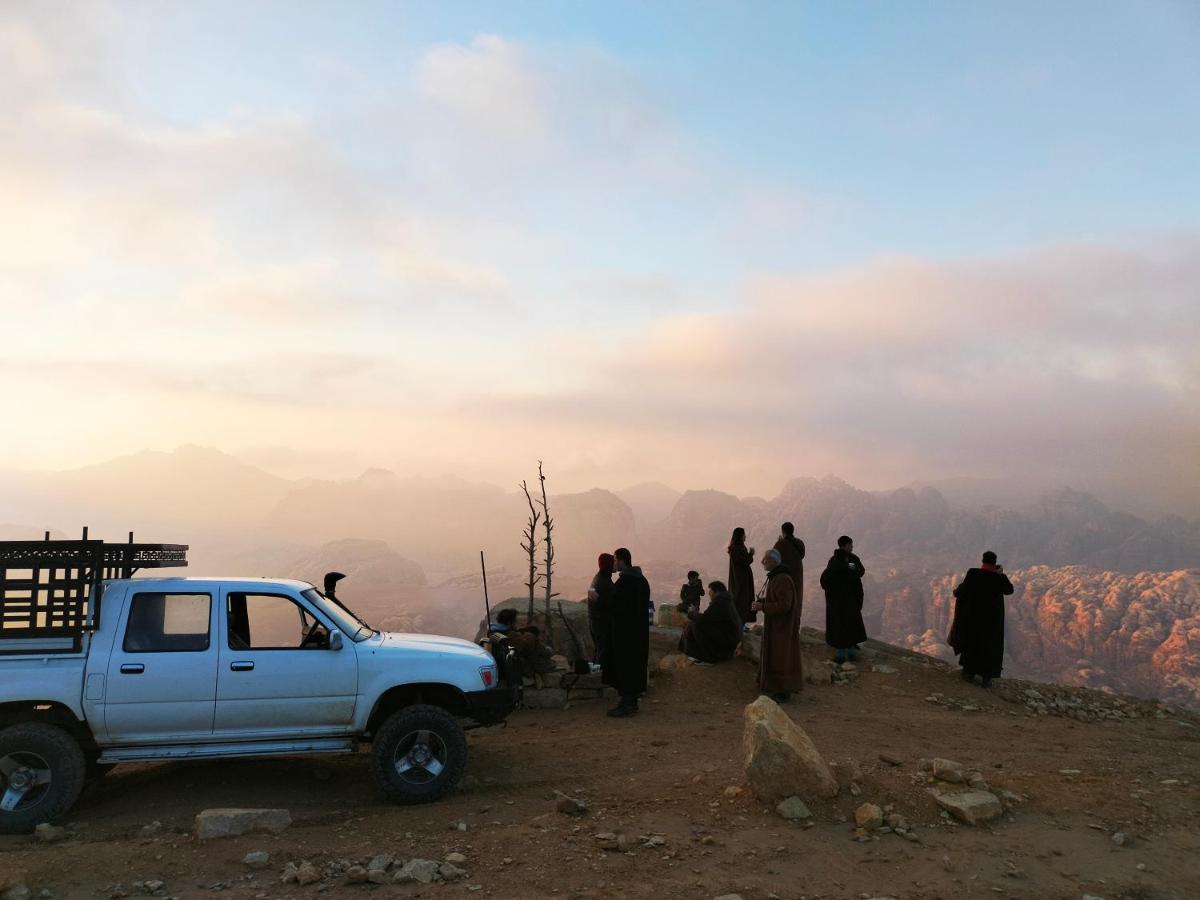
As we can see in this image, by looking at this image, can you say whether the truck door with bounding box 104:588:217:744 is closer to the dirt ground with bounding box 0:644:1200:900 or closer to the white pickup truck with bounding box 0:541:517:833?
the white pickup truck with bounding box 0:541:517:833

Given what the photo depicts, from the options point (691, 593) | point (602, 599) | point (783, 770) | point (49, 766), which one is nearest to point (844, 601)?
point (691, 593)

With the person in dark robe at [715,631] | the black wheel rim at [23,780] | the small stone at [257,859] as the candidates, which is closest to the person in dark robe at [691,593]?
the person in dark robe at [715,631]

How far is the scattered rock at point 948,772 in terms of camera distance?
728 centimetres

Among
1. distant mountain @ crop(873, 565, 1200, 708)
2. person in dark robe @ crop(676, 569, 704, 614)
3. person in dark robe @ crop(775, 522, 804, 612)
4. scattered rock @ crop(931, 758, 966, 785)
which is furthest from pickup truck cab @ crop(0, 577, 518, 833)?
distant mountain @ crop(873, 565, 1200, 708)

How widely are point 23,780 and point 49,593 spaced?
1568 mm

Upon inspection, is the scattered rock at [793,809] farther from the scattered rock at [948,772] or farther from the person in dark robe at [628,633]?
the person in dark robe at [628,633]

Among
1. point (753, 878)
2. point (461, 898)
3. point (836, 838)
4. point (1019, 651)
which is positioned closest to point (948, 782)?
point (836, 838)

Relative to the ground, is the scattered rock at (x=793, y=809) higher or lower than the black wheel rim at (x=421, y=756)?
lower

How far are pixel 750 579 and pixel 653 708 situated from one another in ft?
17.7

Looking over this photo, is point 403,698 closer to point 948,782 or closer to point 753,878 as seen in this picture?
point 753,878

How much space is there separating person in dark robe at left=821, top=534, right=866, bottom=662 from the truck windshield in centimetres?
949

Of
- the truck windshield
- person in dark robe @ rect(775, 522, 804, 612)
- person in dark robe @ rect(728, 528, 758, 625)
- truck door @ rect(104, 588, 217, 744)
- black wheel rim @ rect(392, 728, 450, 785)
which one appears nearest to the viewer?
truck door @ rect(104, 588, 217, 744)

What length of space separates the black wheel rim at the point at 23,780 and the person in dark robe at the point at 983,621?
13161mm

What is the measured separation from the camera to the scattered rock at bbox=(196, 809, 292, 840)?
6242mm
